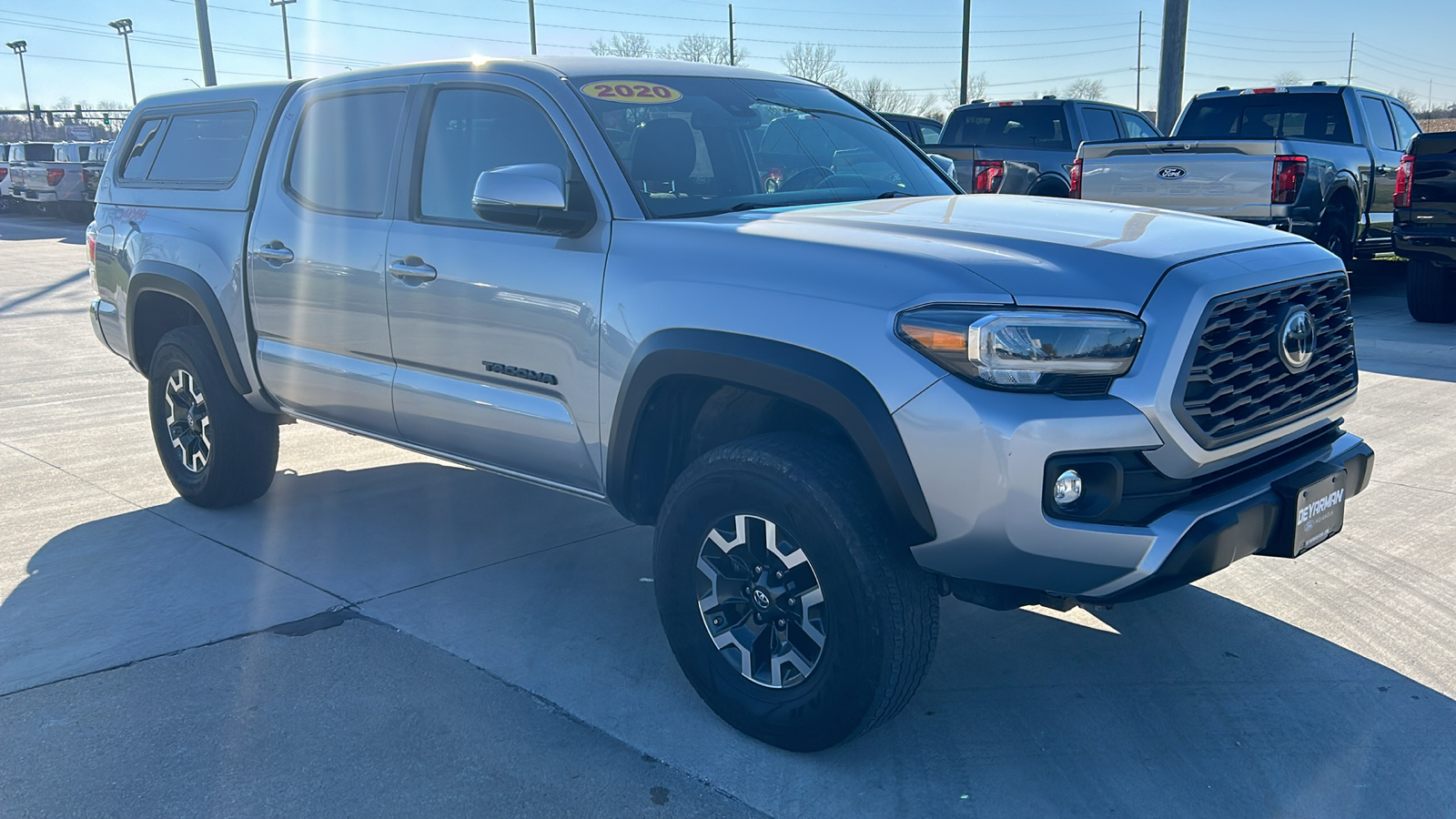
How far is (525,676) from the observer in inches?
144

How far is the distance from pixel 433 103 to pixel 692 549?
204 centimetres

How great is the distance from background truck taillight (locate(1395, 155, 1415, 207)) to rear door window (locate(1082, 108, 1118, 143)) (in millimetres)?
4249

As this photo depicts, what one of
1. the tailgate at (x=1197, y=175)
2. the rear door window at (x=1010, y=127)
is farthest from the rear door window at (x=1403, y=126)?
the tailgate at (x=1197, y=175)

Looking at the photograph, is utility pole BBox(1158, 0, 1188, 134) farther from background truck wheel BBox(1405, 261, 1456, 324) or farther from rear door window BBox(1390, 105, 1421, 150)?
background truck wheel BBox(1405, 261, 1456, 324)

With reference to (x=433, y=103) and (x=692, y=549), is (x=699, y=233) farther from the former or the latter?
(x=433, y=103)

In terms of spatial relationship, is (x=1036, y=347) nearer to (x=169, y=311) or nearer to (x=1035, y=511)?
(x=1035, y=511)

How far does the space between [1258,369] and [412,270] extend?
107 inches

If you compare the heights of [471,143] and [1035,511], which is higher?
[471,143]

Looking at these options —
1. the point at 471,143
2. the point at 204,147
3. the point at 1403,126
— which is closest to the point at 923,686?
the point at 471,143

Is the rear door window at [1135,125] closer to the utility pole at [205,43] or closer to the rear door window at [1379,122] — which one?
the rear door window at [1379,122]

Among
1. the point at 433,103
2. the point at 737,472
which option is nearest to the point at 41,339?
the point at 433,103

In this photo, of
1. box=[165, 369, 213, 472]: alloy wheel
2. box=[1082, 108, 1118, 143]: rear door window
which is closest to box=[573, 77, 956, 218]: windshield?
box=[165, 369, 213, 472]: alloy wheel

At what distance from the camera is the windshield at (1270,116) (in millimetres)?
11320

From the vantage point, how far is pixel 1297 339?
3.16 metres
